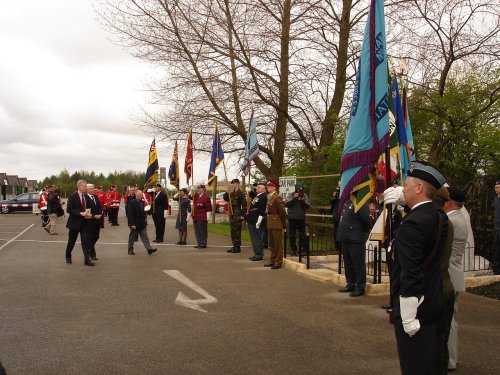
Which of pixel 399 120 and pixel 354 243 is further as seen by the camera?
pixel 354 243

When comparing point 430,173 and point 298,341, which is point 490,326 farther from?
point 430,173

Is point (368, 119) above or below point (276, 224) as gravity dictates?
above

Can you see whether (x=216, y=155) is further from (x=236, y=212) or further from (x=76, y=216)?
(x=76, y=216)

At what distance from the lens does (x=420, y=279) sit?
11.2 feet

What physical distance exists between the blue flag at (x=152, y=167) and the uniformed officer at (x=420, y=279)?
1854 cm

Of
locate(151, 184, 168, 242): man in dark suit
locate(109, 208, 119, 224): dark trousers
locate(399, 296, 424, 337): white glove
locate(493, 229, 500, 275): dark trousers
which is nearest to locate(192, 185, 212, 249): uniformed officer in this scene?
locate(151, 184, 168, 242): man in dark suit

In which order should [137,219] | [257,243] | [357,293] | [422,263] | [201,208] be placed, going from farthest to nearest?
[201,208] < [137,219] < [257,243] < [357,293] < [422,263]

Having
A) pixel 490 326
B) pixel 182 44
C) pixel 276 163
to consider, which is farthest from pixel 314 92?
pixel 490 326

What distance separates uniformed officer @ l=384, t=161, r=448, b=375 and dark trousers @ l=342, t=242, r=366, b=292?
513cm

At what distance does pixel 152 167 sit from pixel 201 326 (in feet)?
50.6

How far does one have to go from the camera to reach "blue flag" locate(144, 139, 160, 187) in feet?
70.4

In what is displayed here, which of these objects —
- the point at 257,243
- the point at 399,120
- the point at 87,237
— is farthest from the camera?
the point at 257,243

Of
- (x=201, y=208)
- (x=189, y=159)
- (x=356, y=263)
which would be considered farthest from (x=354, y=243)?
(x=189, y=159)

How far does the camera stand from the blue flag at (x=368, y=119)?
7.35m
